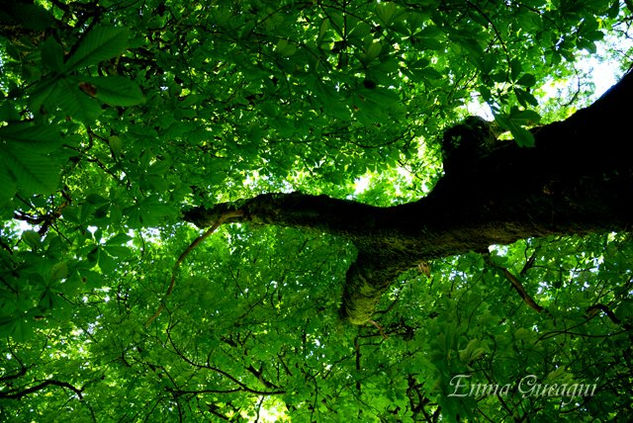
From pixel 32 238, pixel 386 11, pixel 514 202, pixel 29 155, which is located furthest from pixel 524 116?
pixel 32 238

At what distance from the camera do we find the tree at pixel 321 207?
157 centimetres

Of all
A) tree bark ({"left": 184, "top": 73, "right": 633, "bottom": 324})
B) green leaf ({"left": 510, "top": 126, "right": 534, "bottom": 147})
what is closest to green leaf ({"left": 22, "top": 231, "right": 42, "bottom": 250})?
green leaf ({"left": 510, "top": 126, "right": 534, "bottom": 147})

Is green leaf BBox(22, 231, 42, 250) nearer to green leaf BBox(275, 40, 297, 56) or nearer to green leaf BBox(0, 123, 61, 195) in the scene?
green leaf BBox(0, 123, 61, 195)

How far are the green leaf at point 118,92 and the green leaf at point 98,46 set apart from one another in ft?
0.28

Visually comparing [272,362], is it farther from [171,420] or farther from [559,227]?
[559,227]

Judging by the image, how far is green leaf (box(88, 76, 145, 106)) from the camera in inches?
38.0

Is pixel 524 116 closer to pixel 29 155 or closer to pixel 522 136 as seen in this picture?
pixel 522 136

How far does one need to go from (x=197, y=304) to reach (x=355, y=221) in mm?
2562

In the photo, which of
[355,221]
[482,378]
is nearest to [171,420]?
[355,221]

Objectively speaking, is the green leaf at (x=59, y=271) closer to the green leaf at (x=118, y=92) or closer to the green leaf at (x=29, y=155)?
the green leaf at (x=29, y=155)

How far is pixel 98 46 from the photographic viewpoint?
0.88m

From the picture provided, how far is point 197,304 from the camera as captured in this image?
5.08 meters

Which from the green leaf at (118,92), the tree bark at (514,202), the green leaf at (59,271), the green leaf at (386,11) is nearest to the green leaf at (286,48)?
the green leaf at (386,11)

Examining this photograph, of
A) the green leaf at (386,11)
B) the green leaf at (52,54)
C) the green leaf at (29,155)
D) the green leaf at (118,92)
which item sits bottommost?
the green leaf at (29,155)
